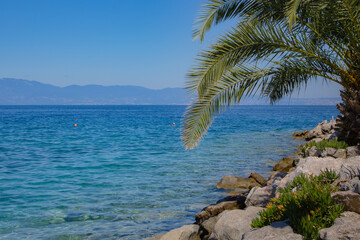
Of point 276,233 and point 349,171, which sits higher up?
point 349,171

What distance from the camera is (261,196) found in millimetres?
7613

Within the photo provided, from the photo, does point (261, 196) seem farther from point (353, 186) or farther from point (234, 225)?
point (353, 186)

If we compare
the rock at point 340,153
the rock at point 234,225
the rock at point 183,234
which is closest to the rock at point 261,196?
the rock at point 234,225

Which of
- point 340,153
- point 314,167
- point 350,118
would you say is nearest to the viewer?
point 314,167

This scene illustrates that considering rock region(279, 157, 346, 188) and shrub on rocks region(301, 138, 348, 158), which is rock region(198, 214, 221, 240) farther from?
shrub on rocks region(301, 138, 348, 158)

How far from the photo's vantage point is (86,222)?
29.9 feet

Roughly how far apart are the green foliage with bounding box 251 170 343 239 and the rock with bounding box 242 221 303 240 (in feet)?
0.37

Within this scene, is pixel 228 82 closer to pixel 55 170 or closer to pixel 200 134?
pixel 200 134

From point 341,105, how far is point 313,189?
7326 mm

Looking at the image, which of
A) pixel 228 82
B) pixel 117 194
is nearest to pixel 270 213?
pixel 228 82

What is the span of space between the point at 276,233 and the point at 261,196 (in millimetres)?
2863

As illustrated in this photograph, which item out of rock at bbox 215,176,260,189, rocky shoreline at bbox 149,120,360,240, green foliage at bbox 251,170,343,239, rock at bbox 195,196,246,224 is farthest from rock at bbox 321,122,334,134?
green foliage at bbox 251,170,343,239

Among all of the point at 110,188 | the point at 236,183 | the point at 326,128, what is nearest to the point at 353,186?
the point at 236,183

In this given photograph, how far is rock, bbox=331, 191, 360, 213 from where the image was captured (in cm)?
489
